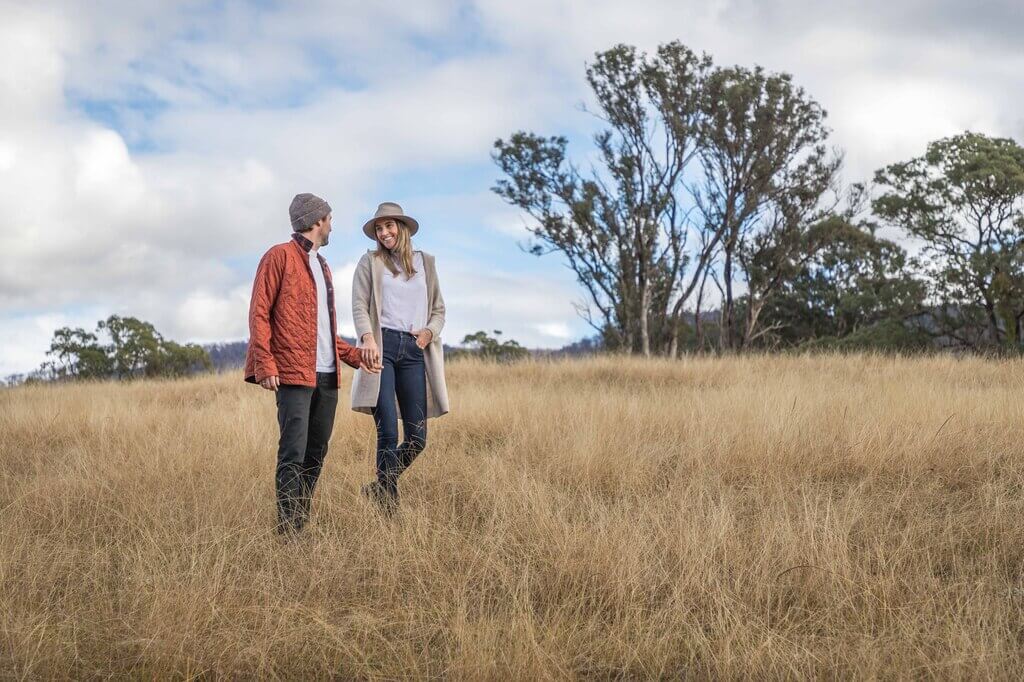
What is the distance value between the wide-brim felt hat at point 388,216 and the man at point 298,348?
0.50 m

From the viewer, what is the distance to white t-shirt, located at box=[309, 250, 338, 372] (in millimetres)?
4539

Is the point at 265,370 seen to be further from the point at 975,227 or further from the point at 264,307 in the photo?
the point at 975,227

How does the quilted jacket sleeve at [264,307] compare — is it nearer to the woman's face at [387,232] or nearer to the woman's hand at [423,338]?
the woman's face at [387,232]

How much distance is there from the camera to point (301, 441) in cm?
446

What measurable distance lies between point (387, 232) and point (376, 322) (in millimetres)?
560

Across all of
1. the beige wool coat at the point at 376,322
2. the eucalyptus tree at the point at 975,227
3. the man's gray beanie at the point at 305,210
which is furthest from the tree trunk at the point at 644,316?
the man's gray beanie at the point at 305,210

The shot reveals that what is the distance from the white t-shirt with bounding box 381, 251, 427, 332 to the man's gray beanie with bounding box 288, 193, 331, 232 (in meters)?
0.70

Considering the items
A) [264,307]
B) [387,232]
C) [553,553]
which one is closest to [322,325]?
[264,307]

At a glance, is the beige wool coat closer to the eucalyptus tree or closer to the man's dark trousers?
the man's dark trousers

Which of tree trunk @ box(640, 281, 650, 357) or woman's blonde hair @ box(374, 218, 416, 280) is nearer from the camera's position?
woman's blonde hair @ box(374, 218, 416, 280)

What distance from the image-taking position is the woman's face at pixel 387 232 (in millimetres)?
5133

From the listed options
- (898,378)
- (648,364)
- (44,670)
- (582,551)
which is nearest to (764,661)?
(582,551)

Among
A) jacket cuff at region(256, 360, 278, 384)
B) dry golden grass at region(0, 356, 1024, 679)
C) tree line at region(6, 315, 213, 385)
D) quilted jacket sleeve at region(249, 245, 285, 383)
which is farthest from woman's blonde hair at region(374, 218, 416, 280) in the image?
tree line at region(6, 315, 213, 385)

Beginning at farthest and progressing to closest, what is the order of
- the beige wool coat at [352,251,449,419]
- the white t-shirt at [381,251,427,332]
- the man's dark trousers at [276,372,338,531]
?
the white t-shirt at [381,251,427,332]
the beige wool coat at [352,251,449,419]
the man's dark trousers at [276,372,338,531]
